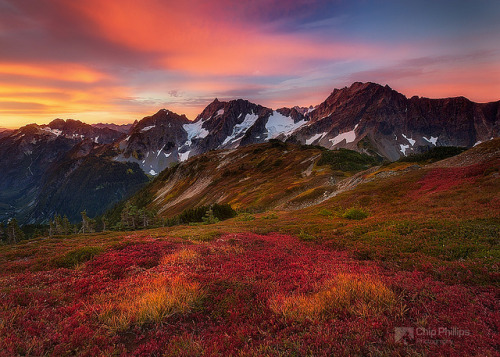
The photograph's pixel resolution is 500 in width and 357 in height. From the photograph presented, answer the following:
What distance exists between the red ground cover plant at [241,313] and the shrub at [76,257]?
8.62 feet

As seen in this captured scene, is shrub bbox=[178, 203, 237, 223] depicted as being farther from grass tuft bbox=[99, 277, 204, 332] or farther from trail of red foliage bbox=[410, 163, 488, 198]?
grass tuft bbox=[99, 277, 204, 332]

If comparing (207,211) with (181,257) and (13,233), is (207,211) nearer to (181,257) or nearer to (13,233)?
(181,257)

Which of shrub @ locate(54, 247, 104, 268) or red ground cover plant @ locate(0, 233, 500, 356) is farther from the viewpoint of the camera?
shrub @ locate(54, 247, 104, 268)

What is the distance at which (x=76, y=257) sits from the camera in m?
14.0

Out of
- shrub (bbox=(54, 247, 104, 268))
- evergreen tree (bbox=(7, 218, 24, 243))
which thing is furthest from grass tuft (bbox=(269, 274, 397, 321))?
evergreen tree (bbox=(7, 218, 24, 243))

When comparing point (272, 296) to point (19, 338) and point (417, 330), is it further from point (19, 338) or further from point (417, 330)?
point (19, 338)

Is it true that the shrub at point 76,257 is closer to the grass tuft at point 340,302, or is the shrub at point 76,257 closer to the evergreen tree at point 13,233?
the grass tuft at point 340,302

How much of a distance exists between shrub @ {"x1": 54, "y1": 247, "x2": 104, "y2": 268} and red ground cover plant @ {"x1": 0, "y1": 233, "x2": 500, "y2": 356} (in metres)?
2.63

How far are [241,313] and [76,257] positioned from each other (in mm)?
12087

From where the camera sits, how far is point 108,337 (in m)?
6.22

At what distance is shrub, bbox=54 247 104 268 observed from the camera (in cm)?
1351

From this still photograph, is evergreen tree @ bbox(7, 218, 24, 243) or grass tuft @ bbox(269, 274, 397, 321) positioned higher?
grass tuft @ bbox(269, 274, 397, 321)

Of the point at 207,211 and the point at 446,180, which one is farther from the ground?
the point at 446,180

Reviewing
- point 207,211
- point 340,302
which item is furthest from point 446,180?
point 207,211
